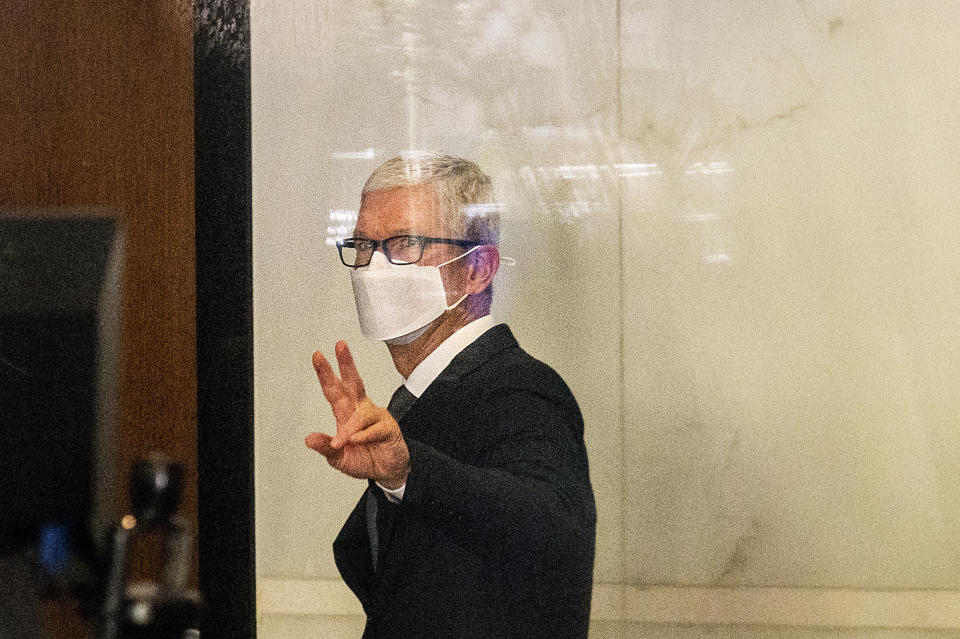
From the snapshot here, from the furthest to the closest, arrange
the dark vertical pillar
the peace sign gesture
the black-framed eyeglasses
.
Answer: the dark vertical pillar, the black-framed eyeglasses, the peace sign gesture

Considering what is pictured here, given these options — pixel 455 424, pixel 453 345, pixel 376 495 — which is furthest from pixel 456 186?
pixel 376 495

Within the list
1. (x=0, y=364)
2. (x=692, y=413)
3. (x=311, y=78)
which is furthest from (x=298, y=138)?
(x=692, y=413)

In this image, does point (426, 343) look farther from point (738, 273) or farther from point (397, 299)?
point (738, 273)

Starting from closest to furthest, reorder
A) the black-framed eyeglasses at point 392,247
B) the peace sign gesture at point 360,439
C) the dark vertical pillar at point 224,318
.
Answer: the peace sign gesture at point 360,439, the black-framed eyeglasses at point 392,247, the dark vertical pillar at point 224,318

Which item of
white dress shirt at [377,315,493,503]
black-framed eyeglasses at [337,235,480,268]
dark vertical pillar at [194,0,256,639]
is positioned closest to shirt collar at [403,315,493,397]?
white dress shirt at [377,315,493,503]

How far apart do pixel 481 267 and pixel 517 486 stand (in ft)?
0.96

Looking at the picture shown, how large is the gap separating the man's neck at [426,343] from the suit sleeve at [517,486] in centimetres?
10

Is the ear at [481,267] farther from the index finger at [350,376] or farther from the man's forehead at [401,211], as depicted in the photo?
the index finger at [350,376]

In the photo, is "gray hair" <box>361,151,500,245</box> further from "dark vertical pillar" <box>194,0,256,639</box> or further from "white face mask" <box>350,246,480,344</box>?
"dark vertical pillar" <box>194,0,256,639</box>

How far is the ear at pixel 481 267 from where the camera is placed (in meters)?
1.10

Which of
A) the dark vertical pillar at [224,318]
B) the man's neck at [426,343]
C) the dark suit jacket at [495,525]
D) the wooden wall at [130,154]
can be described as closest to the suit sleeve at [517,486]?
the dark suit jacket at [495,525]

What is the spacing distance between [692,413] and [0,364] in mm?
997

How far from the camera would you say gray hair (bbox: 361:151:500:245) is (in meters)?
1.10

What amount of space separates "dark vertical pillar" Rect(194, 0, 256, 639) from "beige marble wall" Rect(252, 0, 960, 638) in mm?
220
